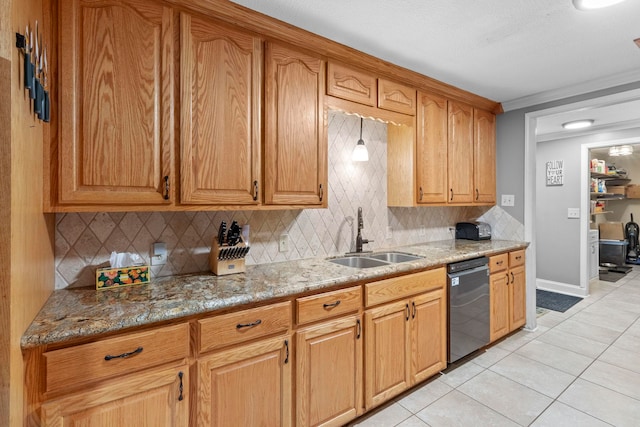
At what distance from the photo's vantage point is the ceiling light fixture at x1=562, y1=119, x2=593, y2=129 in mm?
4137

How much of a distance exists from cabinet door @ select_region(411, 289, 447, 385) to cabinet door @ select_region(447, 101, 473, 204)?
1108 mm

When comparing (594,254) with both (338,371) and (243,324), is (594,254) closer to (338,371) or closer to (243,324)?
(338,371)

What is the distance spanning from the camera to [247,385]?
150 centimetres

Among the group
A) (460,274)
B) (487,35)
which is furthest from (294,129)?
(460,274)

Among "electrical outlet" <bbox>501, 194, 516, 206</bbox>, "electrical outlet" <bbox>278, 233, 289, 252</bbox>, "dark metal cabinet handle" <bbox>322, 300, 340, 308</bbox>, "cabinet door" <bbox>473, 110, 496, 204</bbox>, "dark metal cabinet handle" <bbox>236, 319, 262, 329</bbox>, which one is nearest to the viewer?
"dark metal cabinet handle" <bbox>236, 319, 262, 329</bbox>

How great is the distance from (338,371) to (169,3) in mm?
2117

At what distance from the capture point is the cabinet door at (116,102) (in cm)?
135

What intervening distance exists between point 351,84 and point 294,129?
61 centimetres

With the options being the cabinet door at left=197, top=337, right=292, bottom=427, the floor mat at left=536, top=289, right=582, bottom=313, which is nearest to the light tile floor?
the floor mat at left=536, top=289, right=582, bottom=313

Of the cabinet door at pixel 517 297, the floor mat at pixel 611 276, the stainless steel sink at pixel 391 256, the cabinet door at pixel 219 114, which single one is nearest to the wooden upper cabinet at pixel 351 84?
the cabinet door at pixel 219 114

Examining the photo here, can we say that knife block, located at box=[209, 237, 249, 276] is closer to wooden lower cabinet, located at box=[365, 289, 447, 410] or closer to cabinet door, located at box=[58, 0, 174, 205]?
cabinet door, located at box=[58, 0, 174, 205]

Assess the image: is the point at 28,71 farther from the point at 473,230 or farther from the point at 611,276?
the point at 611,276

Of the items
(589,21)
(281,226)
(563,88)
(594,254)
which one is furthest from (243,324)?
(594,254)

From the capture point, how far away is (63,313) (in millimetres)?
1246
